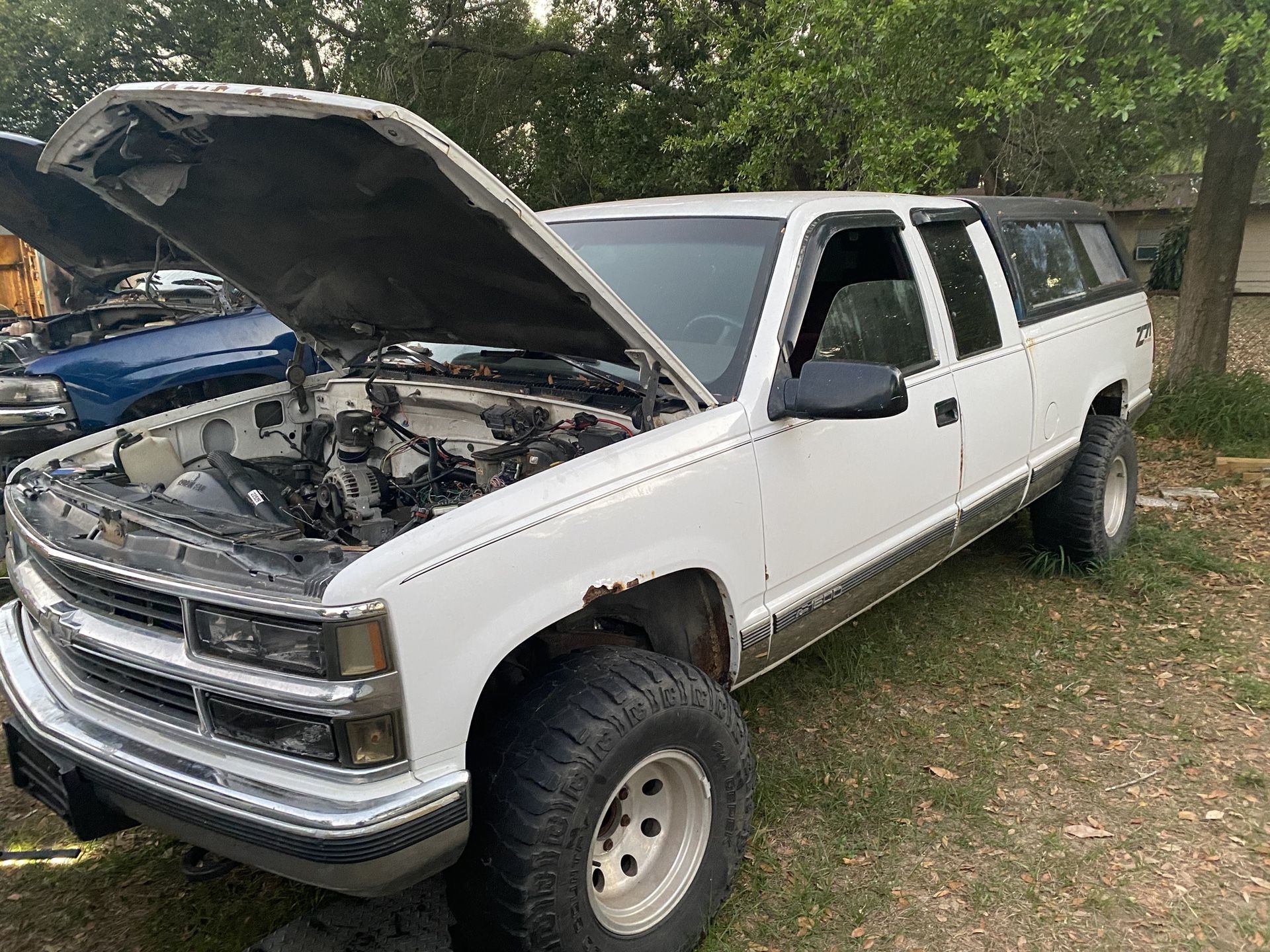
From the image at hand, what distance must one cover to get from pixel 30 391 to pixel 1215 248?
9.10 metres

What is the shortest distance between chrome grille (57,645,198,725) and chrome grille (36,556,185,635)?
11 centimetres

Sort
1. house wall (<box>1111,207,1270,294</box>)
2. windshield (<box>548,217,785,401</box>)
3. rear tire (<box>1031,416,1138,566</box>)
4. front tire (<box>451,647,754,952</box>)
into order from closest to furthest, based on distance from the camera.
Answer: front tire (<box>451,647,754,952</box>) < windshield (<box>548,217,785,401</box>) < rear tire (<box>1031,416,1138,566</box>) < house wall (<box>1111,207,1270,294</box>)

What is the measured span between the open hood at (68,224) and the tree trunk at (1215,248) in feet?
25.9

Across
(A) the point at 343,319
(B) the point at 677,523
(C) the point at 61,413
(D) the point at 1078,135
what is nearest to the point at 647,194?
(D) the point at 1078,135

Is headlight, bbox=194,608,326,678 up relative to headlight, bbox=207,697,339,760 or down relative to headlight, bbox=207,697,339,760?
up

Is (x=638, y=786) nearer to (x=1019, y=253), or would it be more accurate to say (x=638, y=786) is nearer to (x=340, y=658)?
(x=340, y=658)

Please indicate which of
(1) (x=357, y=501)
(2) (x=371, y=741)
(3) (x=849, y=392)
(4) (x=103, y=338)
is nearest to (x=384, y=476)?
(1) (x=357, y=501)

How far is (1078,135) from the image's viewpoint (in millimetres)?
9164

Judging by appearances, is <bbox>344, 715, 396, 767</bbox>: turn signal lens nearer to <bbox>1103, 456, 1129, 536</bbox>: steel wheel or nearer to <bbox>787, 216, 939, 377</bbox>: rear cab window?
<bbox>787, 216, 939, 377</bbox>: rear cab window

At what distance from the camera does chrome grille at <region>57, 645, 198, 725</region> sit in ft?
7.18

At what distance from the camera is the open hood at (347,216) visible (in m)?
2.27

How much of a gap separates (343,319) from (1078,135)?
818 cm

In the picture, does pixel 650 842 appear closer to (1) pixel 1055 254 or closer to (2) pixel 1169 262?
(1) pixel 1055 254

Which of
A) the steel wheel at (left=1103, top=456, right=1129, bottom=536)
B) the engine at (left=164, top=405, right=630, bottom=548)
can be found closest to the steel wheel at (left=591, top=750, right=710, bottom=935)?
the engine at (left=164, top=405, right=630, bottom=548)
